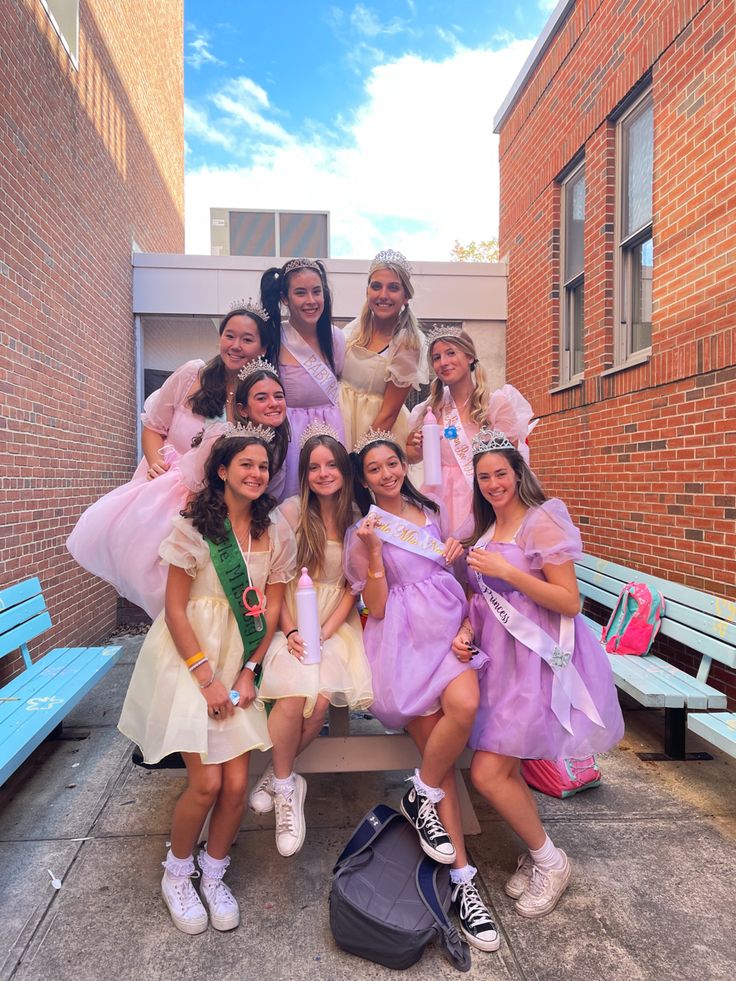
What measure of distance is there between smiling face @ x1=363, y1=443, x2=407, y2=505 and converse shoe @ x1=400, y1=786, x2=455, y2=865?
Answer: 123cm

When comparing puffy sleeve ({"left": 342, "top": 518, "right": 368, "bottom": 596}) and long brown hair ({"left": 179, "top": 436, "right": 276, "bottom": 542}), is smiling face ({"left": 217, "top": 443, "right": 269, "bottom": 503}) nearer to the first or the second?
long brown hair ({"left": 179, "top": 436, "right": 276, "bottom": 542})

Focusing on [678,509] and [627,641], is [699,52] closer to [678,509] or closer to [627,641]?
[678,509]

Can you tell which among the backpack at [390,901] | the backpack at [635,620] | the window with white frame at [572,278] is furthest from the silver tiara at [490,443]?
the window with white frame at [572,278]

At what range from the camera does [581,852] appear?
2707mm

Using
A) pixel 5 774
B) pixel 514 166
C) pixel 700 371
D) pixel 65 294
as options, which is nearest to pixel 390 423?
pixel 700 371

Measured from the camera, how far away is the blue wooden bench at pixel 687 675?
303cm

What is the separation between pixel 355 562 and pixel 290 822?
1.04m

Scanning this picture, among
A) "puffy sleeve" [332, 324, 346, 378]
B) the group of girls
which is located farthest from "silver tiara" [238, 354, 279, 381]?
"puffy sleeve" [332, 324, 346, 378]

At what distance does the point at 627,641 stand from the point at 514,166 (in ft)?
19.0

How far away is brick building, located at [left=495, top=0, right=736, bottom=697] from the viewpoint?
3.89 m

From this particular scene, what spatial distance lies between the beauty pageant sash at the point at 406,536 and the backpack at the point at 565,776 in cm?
134

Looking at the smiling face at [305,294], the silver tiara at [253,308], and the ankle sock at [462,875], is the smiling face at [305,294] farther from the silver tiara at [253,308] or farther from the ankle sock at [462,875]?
the ankle sock at [462,875]

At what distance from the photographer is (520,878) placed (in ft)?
8.09

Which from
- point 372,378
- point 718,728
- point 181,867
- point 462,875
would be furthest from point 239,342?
point 718,728
